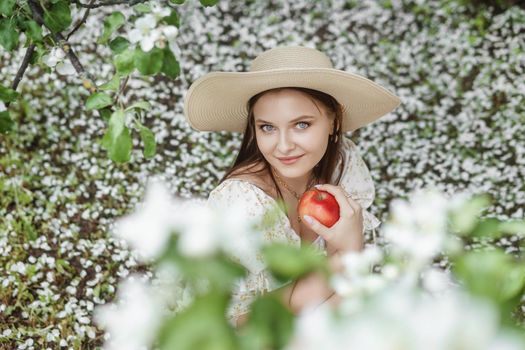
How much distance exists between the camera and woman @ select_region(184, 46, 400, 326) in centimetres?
255

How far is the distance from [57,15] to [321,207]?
129 centimetres

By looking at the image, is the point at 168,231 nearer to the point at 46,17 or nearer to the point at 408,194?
the point at 46,17

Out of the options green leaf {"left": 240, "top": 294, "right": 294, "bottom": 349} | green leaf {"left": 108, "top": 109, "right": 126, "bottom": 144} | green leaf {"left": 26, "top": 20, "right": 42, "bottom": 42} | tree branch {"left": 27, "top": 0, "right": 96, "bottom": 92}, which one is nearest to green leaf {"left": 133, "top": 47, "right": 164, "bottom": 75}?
green leaf {"left": 108, "top": 109, "right": 126, "bottom": 144}

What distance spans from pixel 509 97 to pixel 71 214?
3.71 metres

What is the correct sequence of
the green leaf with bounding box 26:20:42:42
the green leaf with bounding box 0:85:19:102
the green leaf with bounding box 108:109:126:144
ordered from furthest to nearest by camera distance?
the green leaf with bounding box 0:85:19:102 → the green leaf with bounding box 26:20:42:42 → the green leaf with bounding box 108:109:126:144

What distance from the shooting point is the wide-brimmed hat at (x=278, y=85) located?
2523mm

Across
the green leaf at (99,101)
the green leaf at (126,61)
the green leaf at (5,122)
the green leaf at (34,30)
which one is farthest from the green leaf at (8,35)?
the green leaf at (126,61)

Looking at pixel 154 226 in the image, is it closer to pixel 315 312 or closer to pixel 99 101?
pixel 315 312

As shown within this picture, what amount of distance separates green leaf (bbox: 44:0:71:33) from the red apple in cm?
119

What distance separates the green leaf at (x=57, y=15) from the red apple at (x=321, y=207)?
1.19 metres

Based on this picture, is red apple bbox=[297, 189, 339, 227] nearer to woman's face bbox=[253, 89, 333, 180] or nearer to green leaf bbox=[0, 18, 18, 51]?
woman's face bbox=[253, 89, 333, 180]

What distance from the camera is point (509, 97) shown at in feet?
17.3

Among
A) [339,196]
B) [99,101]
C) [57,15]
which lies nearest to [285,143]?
[339,196]

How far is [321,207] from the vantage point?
2.54 metres
